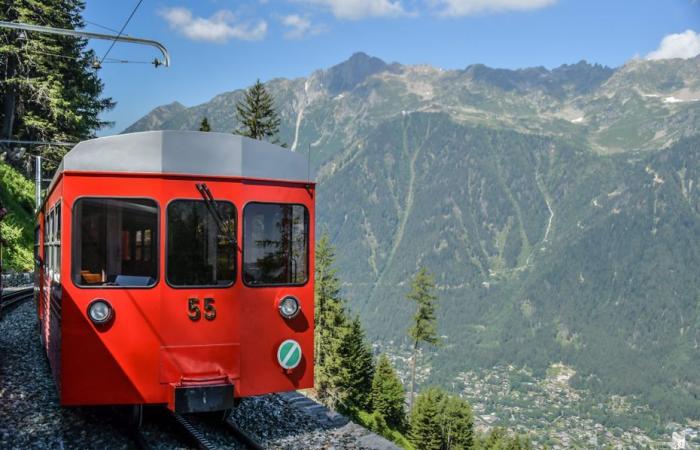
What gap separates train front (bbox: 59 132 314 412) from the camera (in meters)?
8.14

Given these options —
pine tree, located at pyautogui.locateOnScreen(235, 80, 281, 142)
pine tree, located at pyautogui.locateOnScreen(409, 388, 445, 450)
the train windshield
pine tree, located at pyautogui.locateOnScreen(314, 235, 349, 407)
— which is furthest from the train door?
pine tree, located at pyautogui.locateOnScreen(409, 388, 445, 450)

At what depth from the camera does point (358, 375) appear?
4656 centimetres

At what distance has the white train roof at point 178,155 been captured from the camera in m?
8.30

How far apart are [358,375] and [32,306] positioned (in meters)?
27.6

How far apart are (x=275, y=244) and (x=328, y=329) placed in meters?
37.3

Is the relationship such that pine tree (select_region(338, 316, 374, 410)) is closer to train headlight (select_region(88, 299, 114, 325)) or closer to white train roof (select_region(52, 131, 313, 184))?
white train roof (select_region(52, 131, 313, 184))

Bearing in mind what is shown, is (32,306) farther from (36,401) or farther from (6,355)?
(36,401)

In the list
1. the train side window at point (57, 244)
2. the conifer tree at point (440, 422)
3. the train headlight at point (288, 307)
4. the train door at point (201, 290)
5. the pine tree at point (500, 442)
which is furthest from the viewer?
the pine tree at point (500, 442)

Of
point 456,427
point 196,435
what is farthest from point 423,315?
point 196,435

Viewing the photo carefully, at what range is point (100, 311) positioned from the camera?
320 inches

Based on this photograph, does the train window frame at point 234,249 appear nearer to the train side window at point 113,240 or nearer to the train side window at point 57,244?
the train side window at point 113,240

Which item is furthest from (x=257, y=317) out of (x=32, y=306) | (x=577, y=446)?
(x=577, y=446)

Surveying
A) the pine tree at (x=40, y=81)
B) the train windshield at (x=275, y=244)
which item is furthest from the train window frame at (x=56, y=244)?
the pine tree at (x=40, y=81)

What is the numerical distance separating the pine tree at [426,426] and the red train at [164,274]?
155ft
